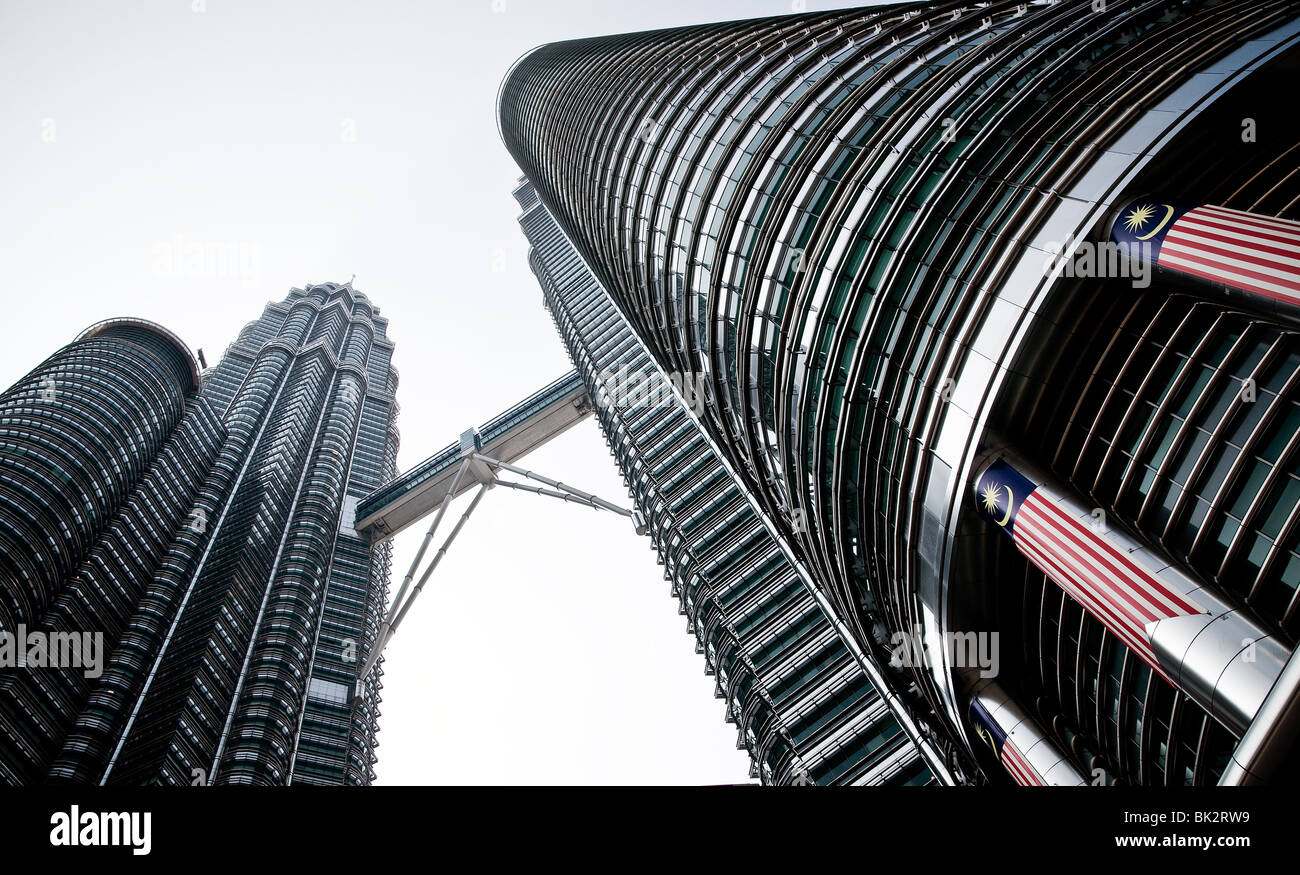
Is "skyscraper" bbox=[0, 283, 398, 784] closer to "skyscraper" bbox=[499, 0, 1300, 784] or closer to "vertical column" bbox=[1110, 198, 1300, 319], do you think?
"skyscraper" bbox=[499, 0, 1300, 784]

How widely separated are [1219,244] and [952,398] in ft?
25.0

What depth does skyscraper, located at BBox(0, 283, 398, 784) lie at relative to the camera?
75062 mm

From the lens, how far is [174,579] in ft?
321

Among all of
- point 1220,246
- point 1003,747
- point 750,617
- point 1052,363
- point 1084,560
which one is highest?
point 750,617

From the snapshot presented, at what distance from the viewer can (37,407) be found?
85812 millimetres

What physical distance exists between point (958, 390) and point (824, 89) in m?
20.9

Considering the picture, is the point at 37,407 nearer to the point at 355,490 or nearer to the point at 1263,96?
the point at 355,490

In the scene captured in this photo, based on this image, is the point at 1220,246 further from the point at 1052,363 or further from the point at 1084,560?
the point at 1084,560

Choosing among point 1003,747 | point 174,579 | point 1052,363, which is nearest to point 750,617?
point 1003,747

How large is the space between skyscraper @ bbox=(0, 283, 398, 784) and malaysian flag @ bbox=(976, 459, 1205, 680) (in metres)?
78.7

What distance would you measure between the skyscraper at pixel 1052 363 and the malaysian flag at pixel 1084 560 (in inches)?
2.5

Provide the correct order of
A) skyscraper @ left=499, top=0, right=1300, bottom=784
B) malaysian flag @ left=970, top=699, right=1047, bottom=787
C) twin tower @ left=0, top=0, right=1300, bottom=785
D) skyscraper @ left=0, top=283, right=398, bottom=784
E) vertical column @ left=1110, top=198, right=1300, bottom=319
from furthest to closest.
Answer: skyscraper @ left=0, top=283, right=398, bottom=784, malaysian flag @ left=970, top=699, right=1047, bottom=787, twin tower @ left=0, top=0, right=1300, bottom=785, skyscraper @ left=499, top=0, right=1300, bottom=784, vertical column @ left=1110, top=198, right=1300, bottom=319

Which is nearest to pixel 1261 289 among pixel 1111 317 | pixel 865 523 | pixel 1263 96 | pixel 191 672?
pixel 1111 317

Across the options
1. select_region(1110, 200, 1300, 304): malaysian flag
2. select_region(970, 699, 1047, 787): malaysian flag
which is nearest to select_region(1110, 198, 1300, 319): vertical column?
select_region(1110, 200, 1300, 304): malaysian flag
